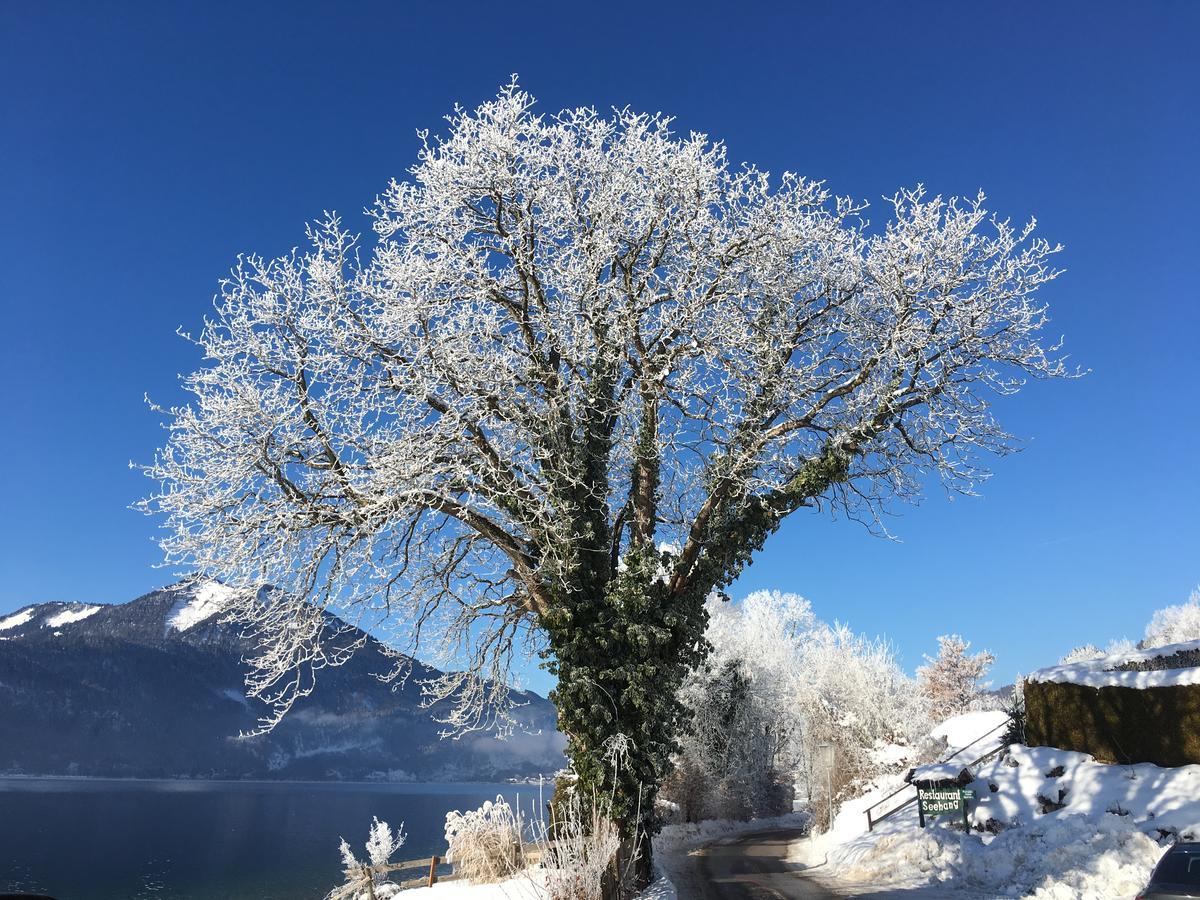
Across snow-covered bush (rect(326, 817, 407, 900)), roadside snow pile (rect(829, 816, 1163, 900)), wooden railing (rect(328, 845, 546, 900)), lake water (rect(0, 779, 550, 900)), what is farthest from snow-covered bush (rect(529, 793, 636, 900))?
snow-covered bush (rect(326, 817, 407, 900))

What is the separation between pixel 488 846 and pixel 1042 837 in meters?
10.5

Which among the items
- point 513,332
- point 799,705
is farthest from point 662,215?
point 799,705

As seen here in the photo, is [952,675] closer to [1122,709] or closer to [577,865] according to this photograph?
[1122,709]

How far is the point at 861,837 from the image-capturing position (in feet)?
68.1

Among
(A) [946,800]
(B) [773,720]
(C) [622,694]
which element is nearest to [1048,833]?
(A) [946,800]

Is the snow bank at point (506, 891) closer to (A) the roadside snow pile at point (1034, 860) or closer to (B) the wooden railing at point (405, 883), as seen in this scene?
(B) the wooden railing at point (405, 883)

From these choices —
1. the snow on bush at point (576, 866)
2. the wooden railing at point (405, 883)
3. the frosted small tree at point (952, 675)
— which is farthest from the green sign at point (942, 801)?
the frosted small tree at point (952, 675)

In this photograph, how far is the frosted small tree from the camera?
1917 inches

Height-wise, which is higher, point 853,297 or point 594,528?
point 853,297

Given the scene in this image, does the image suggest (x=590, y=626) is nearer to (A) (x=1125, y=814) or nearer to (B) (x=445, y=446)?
(B) (x=445, y=446)

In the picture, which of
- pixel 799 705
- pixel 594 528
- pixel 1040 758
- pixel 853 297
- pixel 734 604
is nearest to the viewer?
pixel 594 528

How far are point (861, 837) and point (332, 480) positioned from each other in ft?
56.7

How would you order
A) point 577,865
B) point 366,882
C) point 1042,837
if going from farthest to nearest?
point 366,882 < point 1042,837 < point 577,865

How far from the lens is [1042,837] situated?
1426 cm
